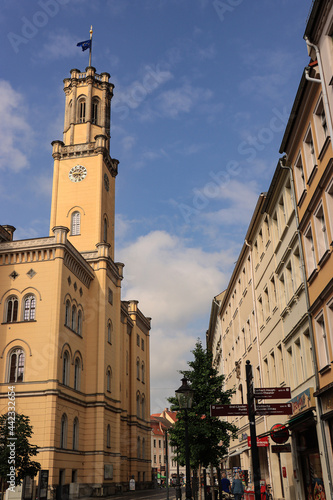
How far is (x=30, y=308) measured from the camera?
1513 inches

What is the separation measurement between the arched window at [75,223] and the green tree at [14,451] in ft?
81.8

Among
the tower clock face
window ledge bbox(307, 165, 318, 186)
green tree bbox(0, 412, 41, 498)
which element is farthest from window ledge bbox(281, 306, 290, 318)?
the tower clock face

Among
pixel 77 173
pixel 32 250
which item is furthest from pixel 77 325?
pixel 77 173

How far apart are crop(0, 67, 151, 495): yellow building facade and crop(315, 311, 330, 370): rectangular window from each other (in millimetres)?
23307

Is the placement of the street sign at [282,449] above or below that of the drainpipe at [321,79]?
below

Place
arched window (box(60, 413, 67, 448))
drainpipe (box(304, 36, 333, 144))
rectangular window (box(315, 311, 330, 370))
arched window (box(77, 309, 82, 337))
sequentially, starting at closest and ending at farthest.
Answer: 1. drainpipe (box(304, 36, 333, 144))
2. rectangular window (box(315, 311, 330, 370))
3. arched window (box(60, 413, 67, 448))
4. arched window (box(77, 309, 82, 337))

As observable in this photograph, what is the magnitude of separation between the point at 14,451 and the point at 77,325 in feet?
52.5

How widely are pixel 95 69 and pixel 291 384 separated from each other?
48478mm

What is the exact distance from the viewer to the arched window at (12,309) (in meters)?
38.2

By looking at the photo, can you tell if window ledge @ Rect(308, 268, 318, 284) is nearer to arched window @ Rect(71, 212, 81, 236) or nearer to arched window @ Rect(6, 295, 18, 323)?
arched window @ Rect(6, 295, 18, 323)

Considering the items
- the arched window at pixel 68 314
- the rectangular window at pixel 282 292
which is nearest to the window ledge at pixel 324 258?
the rectangular window at pixel 282 292

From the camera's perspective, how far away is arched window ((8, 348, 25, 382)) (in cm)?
3651

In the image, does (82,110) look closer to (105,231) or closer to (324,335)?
(105,231)

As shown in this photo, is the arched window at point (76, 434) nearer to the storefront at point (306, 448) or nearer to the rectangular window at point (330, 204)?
the storefront at point (306, 448)
